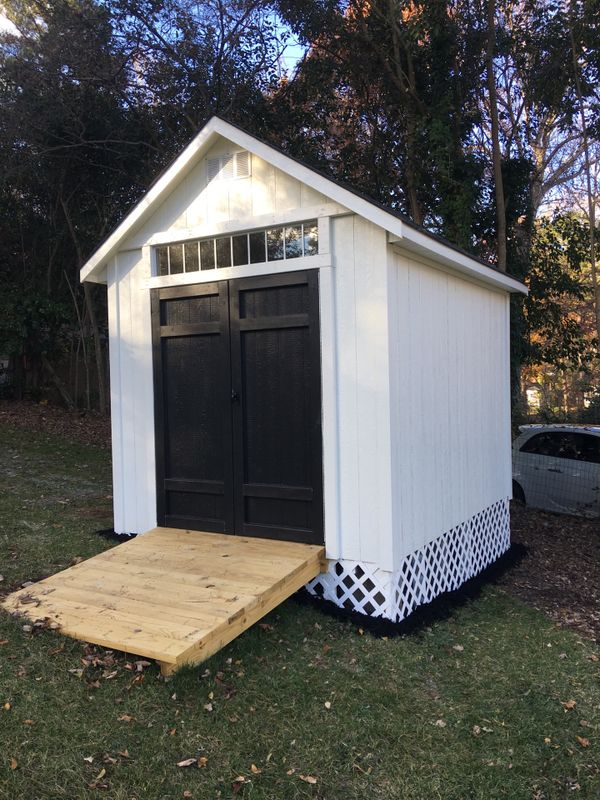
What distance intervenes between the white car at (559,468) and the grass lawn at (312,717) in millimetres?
4433

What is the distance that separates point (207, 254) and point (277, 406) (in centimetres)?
153

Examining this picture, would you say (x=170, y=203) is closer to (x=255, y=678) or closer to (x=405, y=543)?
(x=405, y=543)

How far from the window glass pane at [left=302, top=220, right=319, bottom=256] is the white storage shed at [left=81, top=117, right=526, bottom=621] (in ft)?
0.04

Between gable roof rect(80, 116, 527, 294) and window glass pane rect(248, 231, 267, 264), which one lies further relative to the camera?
window glass pane rect(248, 231, 267, 264)

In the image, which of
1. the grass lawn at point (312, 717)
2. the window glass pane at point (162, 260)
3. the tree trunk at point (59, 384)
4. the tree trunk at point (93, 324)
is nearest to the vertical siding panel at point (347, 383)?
the grass lawn at point (312, 717)

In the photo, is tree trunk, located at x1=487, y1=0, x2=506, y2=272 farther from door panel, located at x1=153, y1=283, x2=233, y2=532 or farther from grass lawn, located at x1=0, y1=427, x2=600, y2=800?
grass lawn, located at x1=0, y1=427, x2=600, y2=800

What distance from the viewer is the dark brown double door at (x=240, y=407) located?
513cm

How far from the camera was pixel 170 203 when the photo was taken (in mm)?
5762

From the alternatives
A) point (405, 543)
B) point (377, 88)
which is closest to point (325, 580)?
point (405, 543)

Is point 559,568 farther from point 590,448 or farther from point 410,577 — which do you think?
point 590,448

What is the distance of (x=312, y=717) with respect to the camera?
3518 mm

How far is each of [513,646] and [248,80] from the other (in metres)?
9.95

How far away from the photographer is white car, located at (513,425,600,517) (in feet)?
28.9

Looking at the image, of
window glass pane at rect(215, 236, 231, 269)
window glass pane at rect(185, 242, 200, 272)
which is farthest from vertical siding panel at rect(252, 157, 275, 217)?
window glass pane at rect(185, 242, 200, 272)
